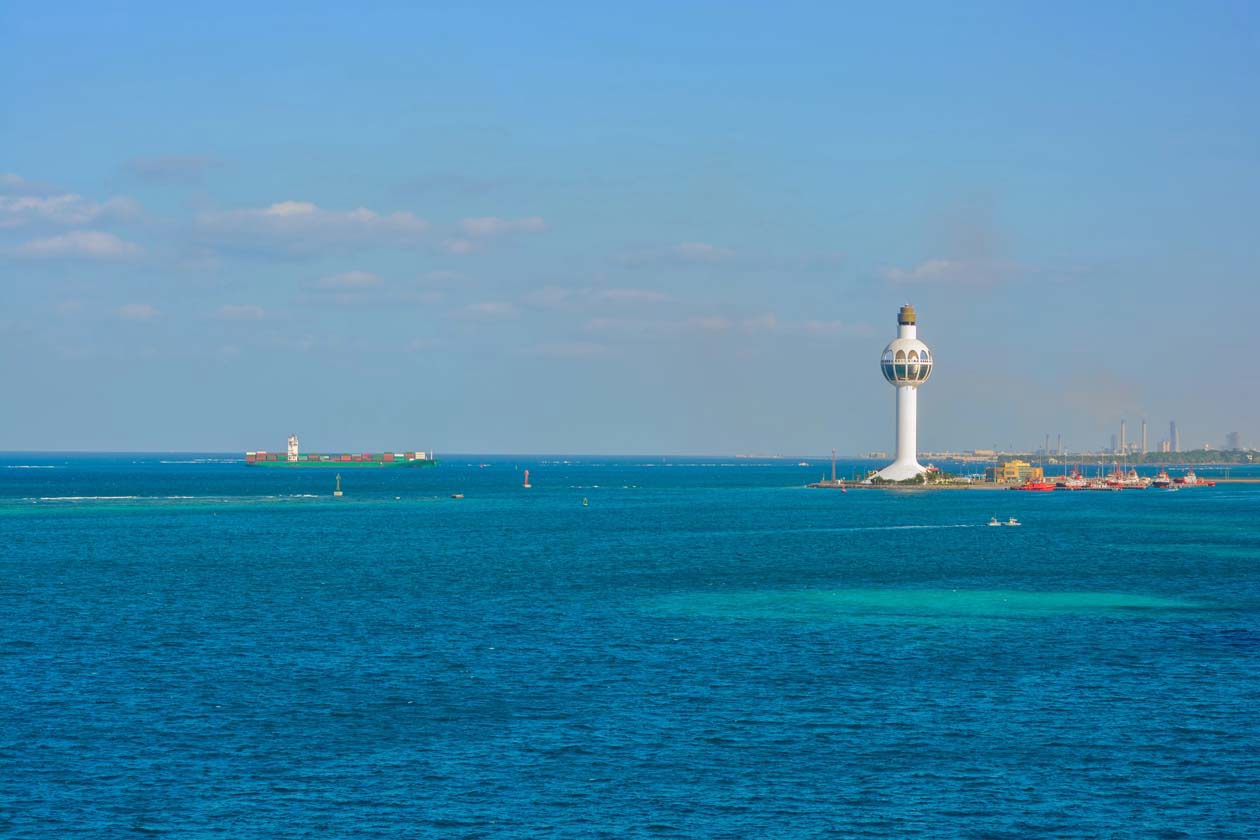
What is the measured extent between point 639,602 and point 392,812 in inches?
1889

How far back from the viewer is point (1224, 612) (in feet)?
271

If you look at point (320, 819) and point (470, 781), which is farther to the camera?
point (470, 781)

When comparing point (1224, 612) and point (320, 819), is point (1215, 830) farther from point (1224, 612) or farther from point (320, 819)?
point (1224, 612)

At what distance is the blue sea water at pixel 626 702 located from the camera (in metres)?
40.3

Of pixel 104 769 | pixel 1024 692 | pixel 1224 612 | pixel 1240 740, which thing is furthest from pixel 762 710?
pixel 1224 612

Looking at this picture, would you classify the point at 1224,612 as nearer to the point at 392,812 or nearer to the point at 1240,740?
the point at 1240,740

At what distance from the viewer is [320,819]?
1542 inches

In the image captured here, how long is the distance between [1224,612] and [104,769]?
Result: 66683mm

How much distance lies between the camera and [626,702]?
53.9 metres

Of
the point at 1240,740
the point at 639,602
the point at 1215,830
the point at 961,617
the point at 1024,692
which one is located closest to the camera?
the point at 1215,830

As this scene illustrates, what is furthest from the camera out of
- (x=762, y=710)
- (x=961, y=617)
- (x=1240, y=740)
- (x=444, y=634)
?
(x=961, y=617)

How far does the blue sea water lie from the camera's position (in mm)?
40281

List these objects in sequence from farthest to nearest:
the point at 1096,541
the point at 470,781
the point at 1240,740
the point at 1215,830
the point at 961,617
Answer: the point at 1096,541 → the point at 961,617 → the point at 1240,740 → the point at 470,781 → the point at 1215,830

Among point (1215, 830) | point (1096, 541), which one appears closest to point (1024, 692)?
point (1215, 830)
